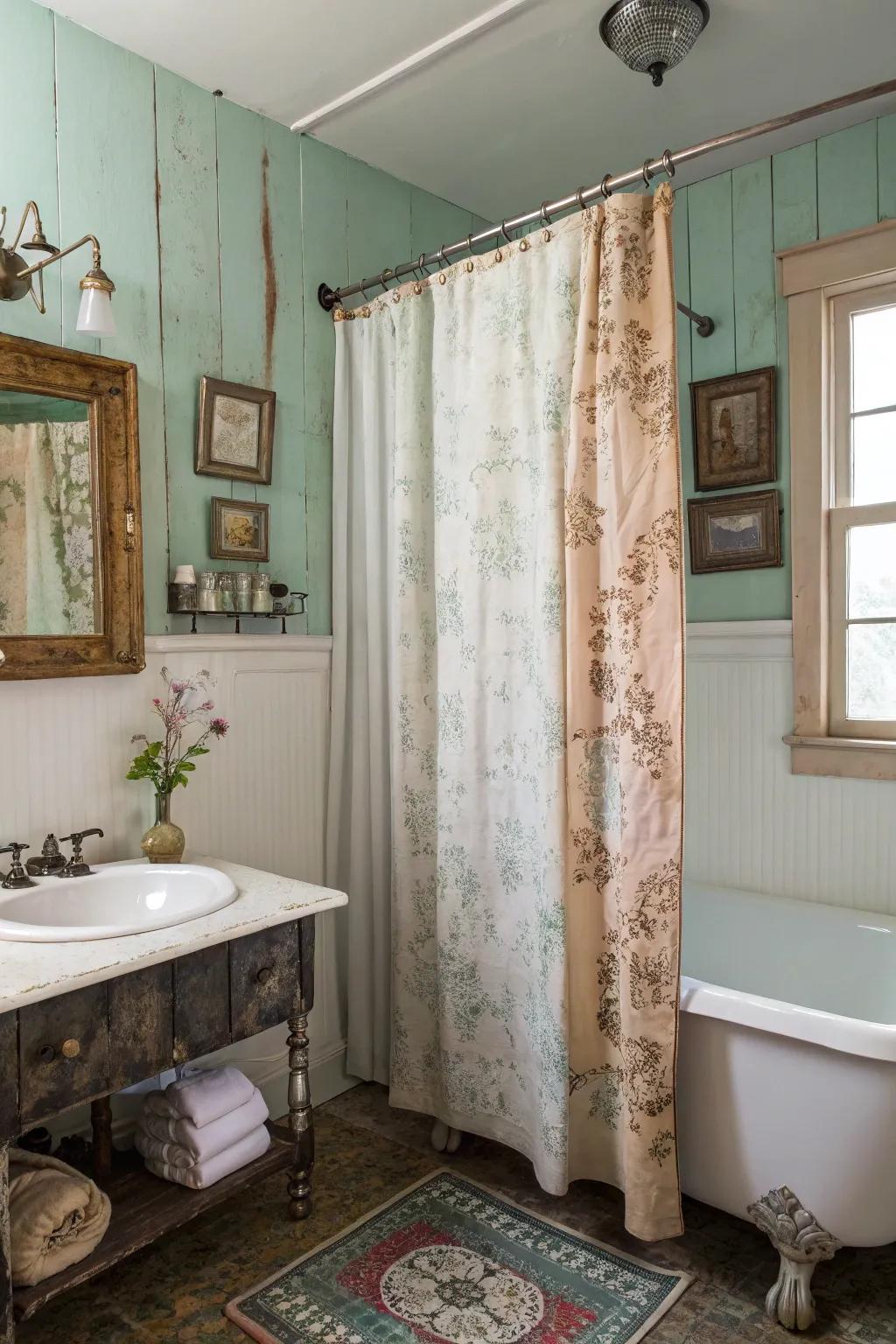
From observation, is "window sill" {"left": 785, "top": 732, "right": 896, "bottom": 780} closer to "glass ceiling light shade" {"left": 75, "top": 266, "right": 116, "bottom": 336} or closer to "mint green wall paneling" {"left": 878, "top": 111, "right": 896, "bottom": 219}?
"mint green wall paneling" {"left": 878, "top": 111, "right": 896, "bottom": 219}

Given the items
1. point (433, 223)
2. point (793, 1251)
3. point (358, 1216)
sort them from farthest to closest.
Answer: point (433, 223)
point (358, 1216)
point (793, 1251)

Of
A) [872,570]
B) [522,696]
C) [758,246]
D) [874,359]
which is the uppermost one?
[758,246]

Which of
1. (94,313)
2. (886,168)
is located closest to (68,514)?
(94,313)

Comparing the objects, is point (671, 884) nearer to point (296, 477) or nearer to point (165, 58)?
point (296, 477)

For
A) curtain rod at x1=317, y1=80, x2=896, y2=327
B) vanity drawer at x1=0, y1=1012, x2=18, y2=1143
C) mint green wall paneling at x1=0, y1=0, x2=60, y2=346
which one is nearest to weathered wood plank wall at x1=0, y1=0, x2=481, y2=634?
mint green wall paneling at x1=0, y1=0, x2=60, y2=346

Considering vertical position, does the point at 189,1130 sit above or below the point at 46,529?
below

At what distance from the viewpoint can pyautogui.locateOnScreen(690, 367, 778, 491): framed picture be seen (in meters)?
2.71

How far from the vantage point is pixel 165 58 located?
7.21 ft

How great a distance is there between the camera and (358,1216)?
2062 millimetres

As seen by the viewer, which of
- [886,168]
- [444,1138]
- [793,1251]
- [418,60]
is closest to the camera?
[793,1251]

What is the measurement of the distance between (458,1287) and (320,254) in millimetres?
2550

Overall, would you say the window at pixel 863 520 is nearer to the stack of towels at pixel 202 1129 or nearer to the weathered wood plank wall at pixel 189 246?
the weathered wood plank wall at pixel 189 246

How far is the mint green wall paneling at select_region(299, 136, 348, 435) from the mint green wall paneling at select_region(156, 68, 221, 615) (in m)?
0.30

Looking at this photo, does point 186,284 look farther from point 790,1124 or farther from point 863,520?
point 790,1124
